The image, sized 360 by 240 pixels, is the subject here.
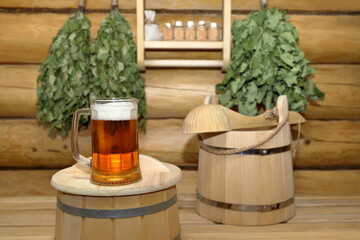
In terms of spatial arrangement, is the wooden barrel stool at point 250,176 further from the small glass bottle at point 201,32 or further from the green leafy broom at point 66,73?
the green leafy broom at point 66,73

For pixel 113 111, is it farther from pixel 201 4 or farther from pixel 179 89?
pixel 201 4

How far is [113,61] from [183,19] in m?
0.57

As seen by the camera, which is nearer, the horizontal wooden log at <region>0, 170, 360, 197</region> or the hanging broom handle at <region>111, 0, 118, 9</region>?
the hanging broom handle at <region>111, 0, 118, 9</region>

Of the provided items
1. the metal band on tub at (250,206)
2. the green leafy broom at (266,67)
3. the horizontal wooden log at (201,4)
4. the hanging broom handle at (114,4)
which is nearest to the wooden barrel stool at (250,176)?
the metal band on tub at (250,206)

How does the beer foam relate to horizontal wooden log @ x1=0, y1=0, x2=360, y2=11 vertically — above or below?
below

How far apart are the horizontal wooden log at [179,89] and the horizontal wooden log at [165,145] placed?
0.09m

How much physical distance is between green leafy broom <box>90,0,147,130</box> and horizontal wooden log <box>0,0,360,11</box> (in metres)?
0.21

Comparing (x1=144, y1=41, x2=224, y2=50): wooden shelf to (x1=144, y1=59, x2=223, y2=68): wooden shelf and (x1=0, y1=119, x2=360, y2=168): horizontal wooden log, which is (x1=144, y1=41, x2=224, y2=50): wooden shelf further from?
(x1=0, y1=119, x2=360, y2=168): horizontal wooden log

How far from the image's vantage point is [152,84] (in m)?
2.62

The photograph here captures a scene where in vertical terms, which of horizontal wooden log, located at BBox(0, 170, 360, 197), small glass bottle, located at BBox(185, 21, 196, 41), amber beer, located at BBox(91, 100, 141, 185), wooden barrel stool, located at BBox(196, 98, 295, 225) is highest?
small glass bottle, located at BBox(185, 21, 196, 41)

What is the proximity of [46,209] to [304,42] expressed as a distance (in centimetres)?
194

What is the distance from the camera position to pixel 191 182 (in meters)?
2.67

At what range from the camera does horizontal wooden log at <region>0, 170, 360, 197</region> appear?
105 inches

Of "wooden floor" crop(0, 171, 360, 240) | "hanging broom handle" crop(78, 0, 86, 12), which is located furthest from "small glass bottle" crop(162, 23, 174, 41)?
"wooden floor" crop(0, 171, 360, 240)
